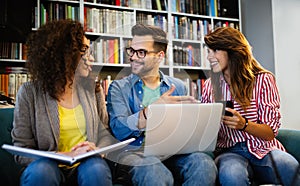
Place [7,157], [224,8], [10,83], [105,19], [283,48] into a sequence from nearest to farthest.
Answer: [7,157] → [10,83] → [105,19] → [283,48] → [224,8]

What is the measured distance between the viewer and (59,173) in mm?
1171

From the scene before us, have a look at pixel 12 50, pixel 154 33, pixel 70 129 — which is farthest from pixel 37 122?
pixel 12 50

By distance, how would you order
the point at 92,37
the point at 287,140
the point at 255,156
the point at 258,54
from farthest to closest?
the point at 258,54 → the point at 92,37 → the point at 287,140 → the point at 255,156

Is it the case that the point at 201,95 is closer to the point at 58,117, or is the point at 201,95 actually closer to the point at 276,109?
A: the point at 276,109

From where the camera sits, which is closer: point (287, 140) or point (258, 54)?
point (287, 140)

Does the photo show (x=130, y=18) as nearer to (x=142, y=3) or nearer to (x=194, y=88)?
(x=142, y=3)

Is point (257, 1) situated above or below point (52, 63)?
above

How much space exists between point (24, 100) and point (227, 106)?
32.5 inches

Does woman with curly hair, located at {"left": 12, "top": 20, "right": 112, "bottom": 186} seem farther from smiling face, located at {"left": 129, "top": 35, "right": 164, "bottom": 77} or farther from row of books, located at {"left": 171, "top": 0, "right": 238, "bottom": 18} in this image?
row of books, located at {"left": 171, "top": 0, "right": 238, "bottom": 18}

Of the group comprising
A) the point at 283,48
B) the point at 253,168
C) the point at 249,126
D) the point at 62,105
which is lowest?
the point at 253,168

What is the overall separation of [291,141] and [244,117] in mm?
296

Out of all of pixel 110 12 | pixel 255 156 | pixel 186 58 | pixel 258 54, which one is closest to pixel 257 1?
pixel 258 54

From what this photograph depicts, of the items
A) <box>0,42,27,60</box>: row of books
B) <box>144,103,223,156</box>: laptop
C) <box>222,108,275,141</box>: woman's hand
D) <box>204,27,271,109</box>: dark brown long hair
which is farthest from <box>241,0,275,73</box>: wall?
<box>0,42,27,60</box>: row of books

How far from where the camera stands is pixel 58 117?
1.31 m
